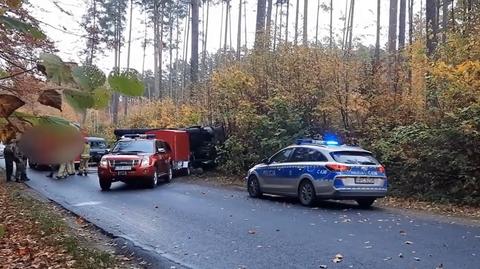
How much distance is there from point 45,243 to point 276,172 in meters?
7.64

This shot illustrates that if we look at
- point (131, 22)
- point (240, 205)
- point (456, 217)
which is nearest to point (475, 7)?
point (456, 217)

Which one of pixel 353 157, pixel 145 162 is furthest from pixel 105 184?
pixel 353 157

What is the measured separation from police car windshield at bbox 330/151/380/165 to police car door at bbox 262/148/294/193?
6.08ft

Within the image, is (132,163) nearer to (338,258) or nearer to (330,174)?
(330,174)

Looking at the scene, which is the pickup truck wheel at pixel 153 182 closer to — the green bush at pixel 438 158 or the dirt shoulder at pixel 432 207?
the green bush at pixel 438 158

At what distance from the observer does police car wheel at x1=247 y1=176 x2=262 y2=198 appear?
16.0 m

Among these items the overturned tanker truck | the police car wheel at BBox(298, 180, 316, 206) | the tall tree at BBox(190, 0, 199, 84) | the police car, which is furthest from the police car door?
the tall tree at BBox(190, 0, 199, 84)

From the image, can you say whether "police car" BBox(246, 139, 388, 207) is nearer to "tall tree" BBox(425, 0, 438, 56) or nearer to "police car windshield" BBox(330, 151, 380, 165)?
"police car windshield" BBox(330, 151, 380, 165)

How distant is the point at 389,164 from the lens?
1659 cm

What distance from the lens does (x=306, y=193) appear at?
13.8 meters

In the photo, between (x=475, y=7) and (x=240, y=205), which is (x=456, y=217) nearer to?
(x=240, y=205)

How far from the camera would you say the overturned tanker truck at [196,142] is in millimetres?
23984

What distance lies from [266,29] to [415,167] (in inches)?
420

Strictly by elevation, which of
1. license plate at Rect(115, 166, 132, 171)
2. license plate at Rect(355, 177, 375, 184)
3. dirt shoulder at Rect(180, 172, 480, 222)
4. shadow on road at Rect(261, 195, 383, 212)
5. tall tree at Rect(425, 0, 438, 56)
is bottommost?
shadow on road at Rect(261, 195, 383, 212)
